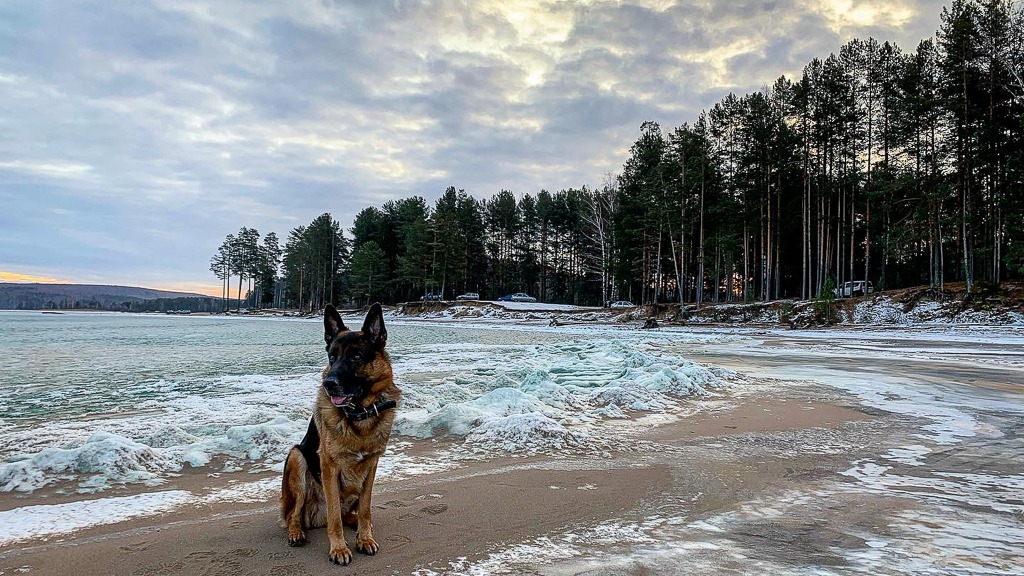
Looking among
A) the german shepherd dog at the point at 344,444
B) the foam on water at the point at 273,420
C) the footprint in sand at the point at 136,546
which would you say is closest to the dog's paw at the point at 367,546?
the german shepherd dog at the point at 344,444

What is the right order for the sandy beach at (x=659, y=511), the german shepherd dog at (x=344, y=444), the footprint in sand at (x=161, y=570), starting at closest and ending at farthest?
1. the footprint in sand at (x=161, y=570)
2. the sandy beach at (x=659, y=511)
3. the german shepherd dog at (x=344, y=444)

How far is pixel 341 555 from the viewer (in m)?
3.17

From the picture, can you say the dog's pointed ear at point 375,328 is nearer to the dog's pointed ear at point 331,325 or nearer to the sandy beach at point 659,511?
the dog's pointed ear at point 331,325

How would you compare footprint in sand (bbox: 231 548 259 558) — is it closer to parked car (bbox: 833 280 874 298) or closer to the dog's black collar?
the dog's black collar

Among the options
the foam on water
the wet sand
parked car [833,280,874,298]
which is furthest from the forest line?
the wet sand

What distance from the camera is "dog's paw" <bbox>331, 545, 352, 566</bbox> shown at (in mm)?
3164

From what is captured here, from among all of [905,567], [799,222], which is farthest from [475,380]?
[799,222]

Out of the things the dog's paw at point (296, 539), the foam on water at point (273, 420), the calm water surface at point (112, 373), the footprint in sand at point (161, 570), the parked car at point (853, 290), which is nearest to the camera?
the footprint in sand at point (161, 570)

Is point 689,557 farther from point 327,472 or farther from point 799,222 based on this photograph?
point 799,222

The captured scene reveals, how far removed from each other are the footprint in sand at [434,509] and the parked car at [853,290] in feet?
140

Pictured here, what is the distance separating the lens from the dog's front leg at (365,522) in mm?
3303

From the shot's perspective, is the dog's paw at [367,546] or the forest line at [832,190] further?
the forest line at [832,190]

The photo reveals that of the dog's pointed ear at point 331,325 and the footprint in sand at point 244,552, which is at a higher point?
the dog's pointed ear at point 331,325

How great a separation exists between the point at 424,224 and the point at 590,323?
36.2 meters
